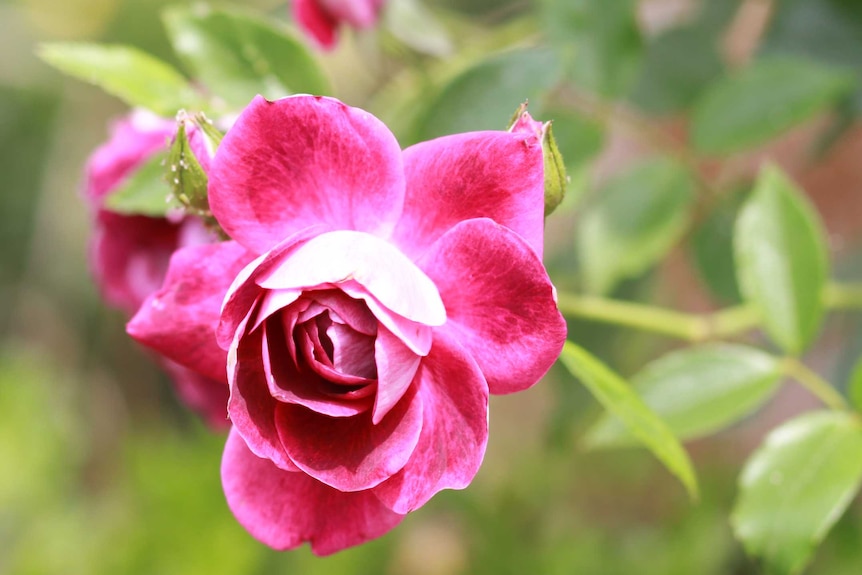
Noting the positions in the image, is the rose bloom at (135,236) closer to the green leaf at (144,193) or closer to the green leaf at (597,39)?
the green leaf at (144,193)

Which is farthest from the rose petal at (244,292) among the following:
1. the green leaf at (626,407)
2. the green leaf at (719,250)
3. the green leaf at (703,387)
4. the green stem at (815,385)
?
the green leaf at (719,250)

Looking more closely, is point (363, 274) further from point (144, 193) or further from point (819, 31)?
point (819, 31)

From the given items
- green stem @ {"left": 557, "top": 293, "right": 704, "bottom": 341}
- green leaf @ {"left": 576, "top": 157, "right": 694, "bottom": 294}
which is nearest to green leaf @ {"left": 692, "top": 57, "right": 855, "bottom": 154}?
green leaf @ {"left": 576, "top": 157, "right": 694, "bottom": 294}

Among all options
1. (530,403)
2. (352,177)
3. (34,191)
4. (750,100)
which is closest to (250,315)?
(352,177)

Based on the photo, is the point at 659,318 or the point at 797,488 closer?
the point at 797,488

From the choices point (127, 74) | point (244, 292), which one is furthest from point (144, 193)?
point (244, 292)

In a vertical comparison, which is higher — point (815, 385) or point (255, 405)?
point (255, 405)
